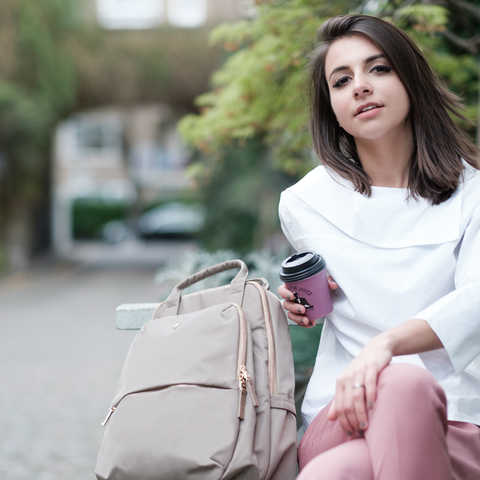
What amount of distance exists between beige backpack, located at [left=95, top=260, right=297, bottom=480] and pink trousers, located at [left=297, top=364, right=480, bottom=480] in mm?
208

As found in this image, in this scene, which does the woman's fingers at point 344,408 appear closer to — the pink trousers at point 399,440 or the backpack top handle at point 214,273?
the pink trousers at point 399,440

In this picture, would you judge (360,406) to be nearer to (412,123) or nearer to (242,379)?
(242,379)

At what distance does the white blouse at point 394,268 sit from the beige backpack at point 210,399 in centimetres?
16

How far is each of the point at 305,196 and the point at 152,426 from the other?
0.71m

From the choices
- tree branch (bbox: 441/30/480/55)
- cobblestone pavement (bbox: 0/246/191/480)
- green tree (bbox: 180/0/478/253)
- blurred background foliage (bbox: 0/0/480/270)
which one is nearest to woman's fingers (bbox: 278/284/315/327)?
green tree (bbox: 180/0/478/253)

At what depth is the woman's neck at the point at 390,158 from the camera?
6.20 ft

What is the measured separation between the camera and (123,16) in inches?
656

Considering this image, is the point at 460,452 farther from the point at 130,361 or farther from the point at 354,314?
the point at 130,361

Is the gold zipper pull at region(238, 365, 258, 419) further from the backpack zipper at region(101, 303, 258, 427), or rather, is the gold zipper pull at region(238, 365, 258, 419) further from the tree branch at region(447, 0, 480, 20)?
the tree branch at region(447, 0, 480, 20)

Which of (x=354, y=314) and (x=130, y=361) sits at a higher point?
(x=354, y=314)

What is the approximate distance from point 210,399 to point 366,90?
2.77 feet

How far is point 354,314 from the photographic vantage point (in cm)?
176

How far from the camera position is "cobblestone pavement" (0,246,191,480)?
4.19 meters

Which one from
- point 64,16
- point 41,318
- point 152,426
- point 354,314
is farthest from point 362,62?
point 64,16
